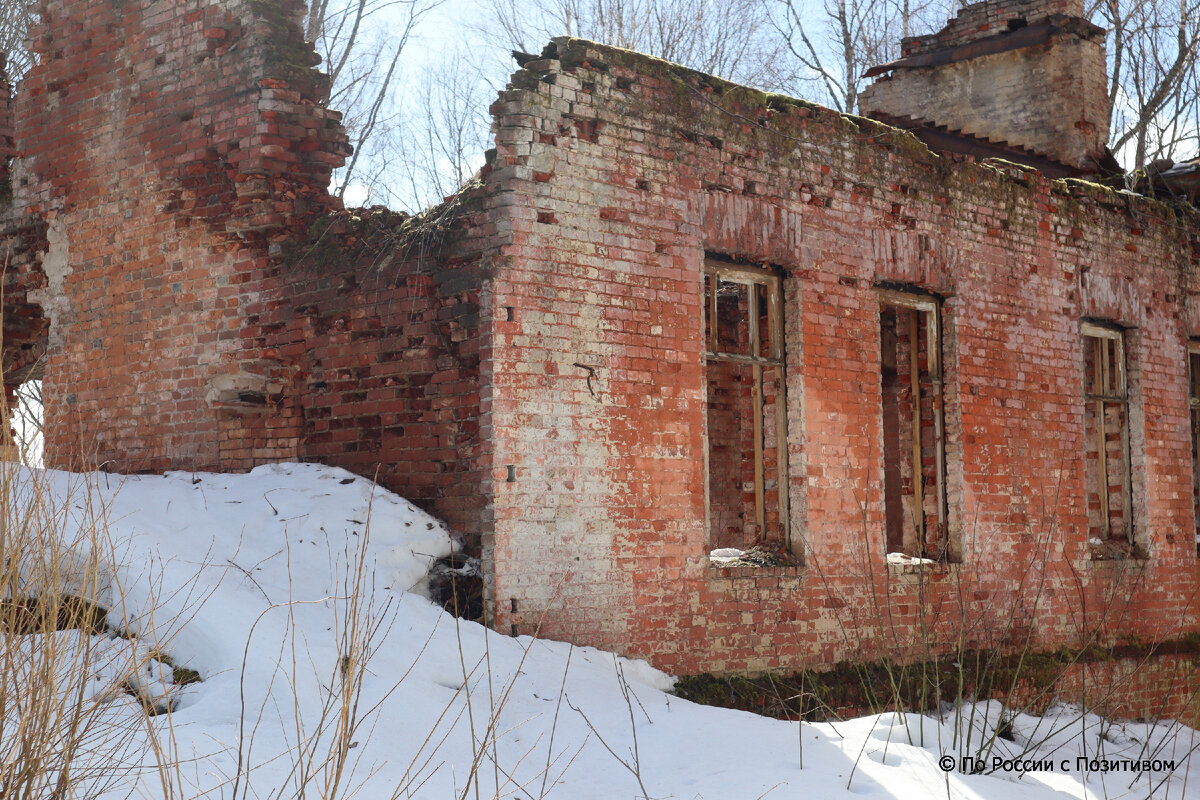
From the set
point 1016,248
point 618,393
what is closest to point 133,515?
point 618,393

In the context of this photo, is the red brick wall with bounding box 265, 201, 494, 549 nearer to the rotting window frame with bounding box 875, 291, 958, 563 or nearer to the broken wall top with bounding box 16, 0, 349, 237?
the broken wall top with bounding box 16, 0, 349, 237

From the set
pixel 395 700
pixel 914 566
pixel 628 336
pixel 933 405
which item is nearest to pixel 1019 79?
pixel 933 405

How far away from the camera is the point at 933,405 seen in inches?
330

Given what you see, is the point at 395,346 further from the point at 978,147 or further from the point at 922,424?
the point at 978,147

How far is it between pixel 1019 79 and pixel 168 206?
10.3 m

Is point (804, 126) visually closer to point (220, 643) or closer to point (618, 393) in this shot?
point (618, 393)

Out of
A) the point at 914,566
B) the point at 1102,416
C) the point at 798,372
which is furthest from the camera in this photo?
the point at 1102,416

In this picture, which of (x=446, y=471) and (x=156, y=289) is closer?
(x=446, y=471)

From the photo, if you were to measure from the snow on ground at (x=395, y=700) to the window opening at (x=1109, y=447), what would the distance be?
3986 millimetres

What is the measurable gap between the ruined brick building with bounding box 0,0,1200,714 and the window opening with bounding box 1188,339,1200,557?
971mm

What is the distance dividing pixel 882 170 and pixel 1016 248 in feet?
5.82

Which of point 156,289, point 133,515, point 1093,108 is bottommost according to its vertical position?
point 133,515

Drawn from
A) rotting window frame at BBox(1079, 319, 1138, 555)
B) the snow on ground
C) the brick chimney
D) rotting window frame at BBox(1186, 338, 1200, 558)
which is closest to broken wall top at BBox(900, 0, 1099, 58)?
the brick chimney

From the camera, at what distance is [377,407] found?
256 inches
